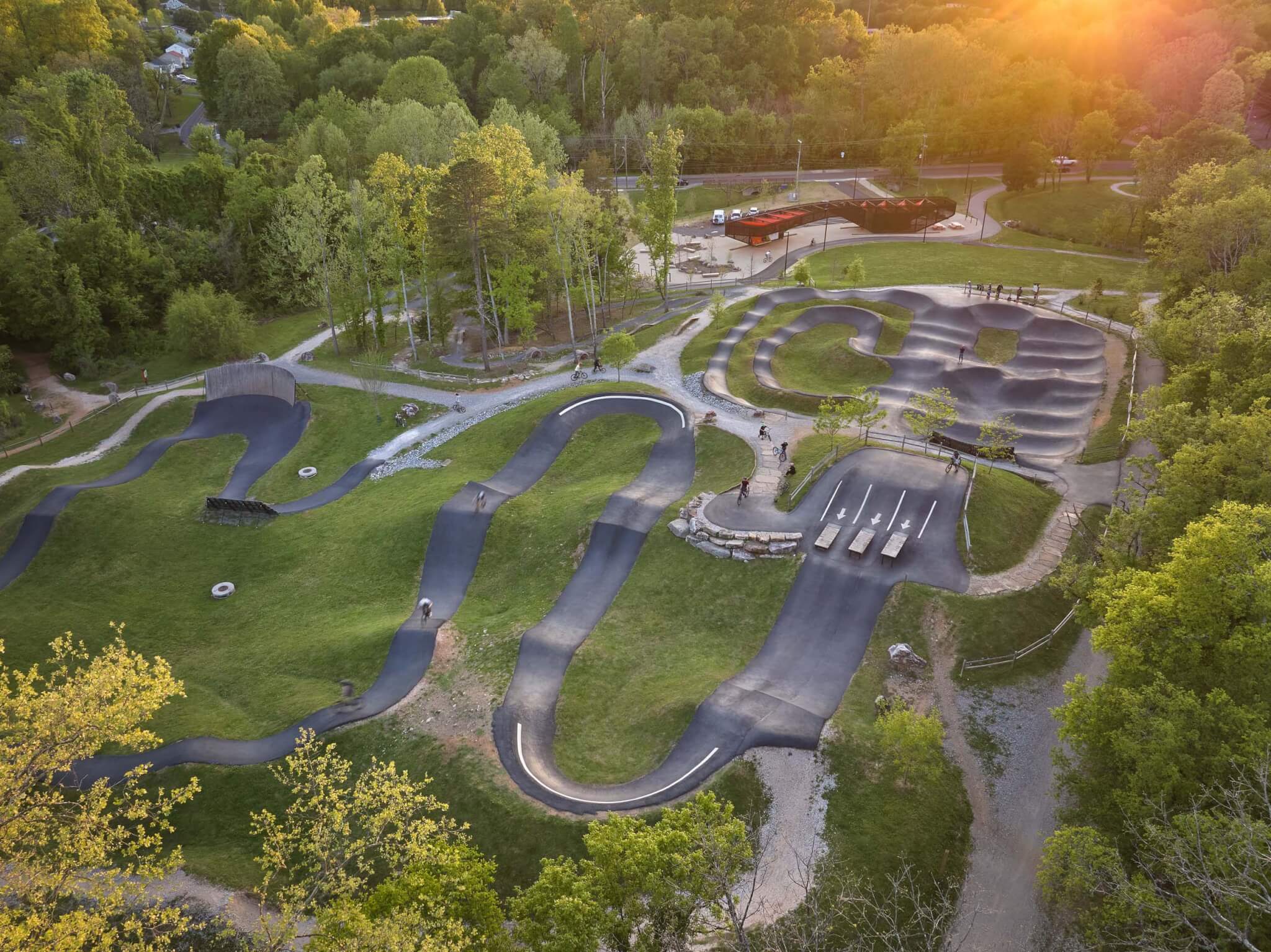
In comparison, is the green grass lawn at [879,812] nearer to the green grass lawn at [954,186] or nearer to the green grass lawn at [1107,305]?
the green grass lawn at [1107,305]

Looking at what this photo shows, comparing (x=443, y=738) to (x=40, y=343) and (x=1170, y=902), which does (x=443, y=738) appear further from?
(x=40, y=343)

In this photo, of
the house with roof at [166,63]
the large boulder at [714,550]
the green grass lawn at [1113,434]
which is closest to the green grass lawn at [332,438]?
the large boulder at [714,550]

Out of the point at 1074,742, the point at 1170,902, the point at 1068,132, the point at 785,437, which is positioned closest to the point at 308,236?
the point at 785,437

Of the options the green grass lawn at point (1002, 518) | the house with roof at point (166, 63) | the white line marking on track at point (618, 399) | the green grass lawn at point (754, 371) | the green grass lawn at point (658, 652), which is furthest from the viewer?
the house with roof at point (166, 63)

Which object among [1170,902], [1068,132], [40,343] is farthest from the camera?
[1068,132]

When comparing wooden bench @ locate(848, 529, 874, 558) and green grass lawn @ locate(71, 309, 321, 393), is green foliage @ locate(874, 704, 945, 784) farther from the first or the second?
green grass lawn @ locate(71, 309, 321, 393)

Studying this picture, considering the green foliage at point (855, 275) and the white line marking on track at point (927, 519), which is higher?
the green foliage at point (855, 275)

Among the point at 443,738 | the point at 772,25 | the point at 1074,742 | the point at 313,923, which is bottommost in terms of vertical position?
the point at 313,923
